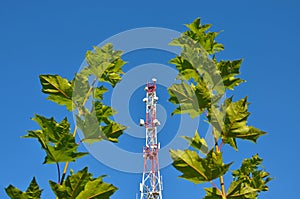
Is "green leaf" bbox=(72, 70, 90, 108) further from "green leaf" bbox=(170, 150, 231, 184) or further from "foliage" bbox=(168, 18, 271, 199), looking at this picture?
"green leaf" bbox=(170, 150, 231, 184)

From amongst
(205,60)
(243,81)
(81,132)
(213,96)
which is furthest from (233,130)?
(81,132)

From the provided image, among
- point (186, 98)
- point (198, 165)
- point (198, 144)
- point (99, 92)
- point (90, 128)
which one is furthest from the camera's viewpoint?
point (99, 92)

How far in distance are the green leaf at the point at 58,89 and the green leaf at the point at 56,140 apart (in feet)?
1.48

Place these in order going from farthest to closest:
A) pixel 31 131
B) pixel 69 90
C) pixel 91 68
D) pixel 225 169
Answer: pixel 91 68 → pixel 69 90 → pixel 31 131 → pixel 225 169

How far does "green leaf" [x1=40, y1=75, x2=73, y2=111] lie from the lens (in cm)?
316

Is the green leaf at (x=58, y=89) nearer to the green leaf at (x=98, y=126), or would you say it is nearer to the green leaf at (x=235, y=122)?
the green leaf at (x=98, y=126)

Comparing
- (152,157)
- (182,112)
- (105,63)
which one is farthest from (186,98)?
(152,157)

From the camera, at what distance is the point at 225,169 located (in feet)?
8.07

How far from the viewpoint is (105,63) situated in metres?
3.68

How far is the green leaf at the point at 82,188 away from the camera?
249 centimetres

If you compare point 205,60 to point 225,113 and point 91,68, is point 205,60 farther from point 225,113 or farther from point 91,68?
point 91,68

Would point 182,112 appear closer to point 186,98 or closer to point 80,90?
point 186,98

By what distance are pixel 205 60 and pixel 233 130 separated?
0.81 m

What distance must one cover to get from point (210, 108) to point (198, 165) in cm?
62
